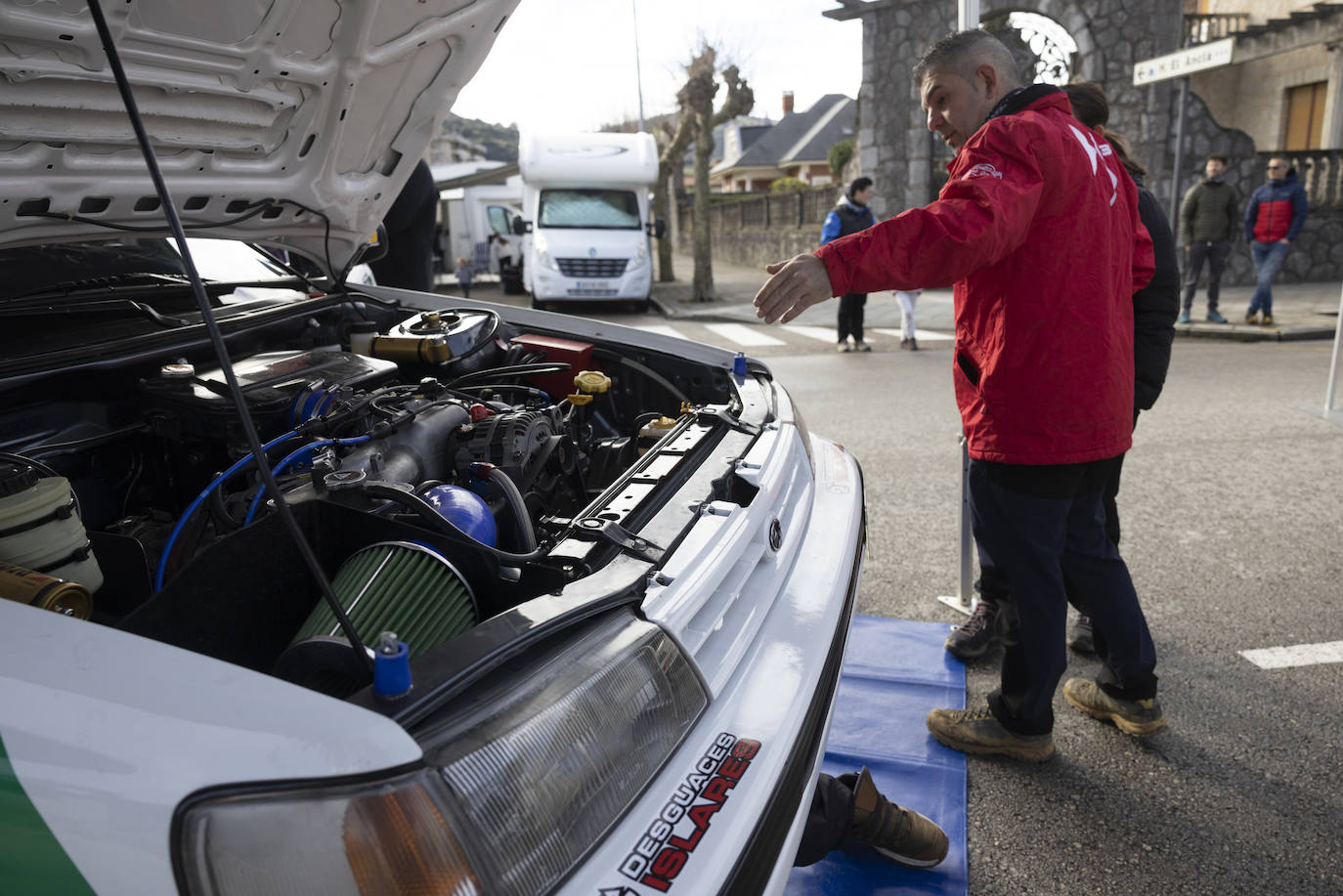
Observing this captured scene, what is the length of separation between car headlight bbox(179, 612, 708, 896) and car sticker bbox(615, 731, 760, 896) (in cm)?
5

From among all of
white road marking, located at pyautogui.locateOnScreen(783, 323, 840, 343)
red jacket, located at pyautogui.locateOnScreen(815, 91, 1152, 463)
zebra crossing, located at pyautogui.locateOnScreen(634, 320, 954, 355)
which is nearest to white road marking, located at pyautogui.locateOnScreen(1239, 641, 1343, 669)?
red jacket, located at pyautogui.locateOnScreen(815, 91, 1152, 463)

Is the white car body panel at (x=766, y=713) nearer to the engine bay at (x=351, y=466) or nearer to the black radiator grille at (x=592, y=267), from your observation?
the engine bay at (x=351, y=466)

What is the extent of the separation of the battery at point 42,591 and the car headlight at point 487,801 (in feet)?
2.07

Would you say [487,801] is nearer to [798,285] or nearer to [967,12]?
[798,285]

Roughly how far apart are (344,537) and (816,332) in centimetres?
1018

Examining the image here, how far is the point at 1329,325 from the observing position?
30.8ft

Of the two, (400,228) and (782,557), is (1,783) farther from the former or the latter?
(400,228)

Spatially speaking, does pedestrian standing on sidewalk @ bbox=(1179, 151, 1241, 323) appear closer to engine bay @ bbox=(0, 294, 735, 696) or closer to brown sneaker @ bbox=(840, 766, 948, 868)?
engine bay @ bbox=(0, 294, 735, 696)

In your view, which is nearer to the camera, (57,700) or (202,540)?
(57,700)

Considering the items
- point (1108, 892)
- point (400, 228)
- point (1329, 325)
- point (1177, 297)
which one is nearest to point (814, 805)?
point (1108, 892)

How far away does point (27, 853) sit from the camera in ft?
2.93

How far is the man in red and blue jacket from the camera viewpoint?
30.3 ft

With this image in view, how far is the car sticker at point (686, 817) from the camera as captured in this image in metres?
1.07

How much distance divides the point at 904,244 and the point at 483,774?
1.35 m
